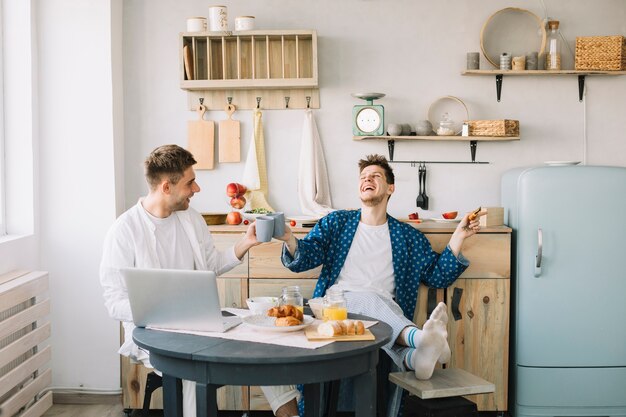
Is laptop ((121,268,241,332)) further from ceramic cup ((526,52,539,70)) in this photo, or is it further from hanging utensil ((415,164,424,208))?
ceramic cup ((526,52,539,70))

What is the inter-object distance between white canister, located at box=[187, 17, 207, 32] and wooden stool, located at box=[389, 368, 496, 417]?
2142 mm

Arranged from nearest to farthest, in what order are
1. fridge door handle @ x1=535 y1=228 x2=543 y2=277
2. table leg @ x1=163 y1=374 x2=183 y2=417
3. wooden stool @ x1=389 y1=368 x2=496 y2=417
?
table leg @ x1=163 y1=374 x2=183 y2=417
wooden stool @ x1=389 y1=368 x2=496 y2=417
fridge door handle @ x1=535 y1=228 x2=543 y2=277

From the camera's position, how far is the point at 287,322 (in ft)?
7.87

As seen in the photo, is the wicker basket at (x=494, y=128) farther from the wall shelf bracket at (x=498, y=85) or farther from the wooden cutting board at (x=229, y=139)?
the wooden cutting board at (x=229, y=139)

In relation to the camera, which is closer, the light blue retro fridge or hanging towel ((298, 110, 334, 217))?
the light blue retro fridge

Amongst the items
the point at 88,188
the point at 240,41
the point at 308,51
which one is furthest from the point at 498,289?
the point at 88,188

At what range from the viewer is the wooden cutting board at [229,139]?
4.25m

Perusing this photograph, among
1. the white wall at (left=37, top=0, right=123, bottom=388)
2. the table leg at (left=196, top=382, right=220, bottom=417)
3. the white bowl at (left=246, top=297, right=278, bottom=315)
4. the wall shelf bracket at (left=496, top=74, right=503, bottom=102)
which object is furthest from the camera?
the wall shelf bracket at (left=496, top=74, right=503, bottom=102)

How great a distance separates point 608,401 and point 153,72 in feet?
9.85

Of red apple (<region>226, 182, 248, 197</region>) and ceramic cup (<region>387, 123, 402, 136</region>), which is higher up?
ceramic cup (<region>387, 123, 402, 136</region>)

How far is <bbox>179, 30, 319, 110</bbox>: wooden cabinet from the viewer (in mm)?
4051

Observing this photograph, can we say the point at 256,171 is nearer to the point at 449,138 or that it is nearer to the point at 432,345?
the point at 449,138

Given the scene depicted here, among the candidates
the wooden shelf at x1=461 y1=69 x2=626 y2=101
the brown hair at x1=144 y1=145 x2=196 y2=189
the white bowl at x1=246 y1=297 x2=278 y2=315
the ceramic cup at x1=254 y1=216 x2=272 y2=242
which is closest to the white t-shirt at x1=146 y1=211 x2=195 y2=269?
the brown hair at x1=144 y1=145 x2=196 y2=189

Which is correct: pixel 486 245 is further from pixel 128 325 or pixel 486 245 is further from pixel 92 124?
pixel 92 124
